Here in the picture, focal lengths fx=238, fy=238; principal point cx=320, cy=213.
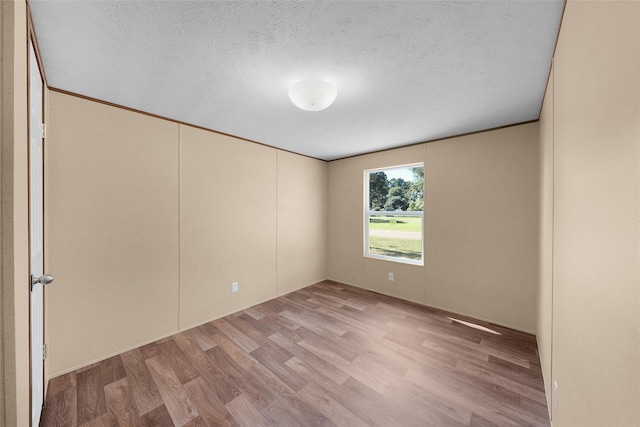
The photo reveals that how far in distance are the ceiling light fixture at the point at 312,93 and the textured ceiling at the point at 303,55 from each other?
0.07 m

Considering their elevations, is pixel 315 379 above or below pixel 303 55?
below

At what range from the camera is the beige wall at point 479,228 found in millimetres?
2518

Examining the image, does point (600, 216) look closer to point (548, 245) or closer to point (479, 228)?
point (548, 245)

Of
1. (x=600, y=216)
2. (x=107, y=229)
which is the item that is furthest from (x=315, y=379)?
(x=107, y=229)

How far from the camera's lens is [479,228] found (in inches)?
111

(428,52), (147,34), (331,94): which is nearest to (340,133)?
(331,94)

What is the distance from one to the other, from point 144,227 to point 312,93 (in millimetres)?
2024

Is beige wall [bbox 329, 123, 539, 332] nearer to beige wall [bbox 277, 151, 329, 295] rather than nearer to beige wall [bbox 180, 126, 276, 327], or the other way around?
beige wall [bbox 277, 151, 329, 295]

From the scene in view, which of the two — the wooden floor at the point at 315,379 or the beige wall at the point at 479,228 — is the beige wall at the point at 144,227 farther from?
the beige wall at the point at 479,228

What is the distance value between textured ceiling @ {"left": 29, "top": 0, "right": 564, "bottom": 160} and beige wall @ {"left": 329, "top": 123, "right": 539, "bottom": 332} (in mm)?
512

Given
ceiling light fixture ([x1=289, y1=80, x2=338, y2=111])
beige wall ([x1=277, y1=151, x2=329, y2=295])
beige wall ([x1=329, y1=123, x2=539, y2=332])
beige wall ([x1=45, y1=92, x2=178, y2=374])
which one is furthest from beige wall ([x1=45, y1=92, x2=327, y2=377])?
beige wall ([x1=329, y1=123, x2=539, y2=332])

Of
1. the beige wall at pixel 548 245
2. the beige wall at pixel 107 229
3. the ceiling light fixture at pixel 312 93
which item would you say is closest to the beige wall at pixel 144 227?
the beige wall at pixel 107 229

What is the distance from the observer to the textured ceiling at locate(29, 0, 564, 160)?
1.15 meters

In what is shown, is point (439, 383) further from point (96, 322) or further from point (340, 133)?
point (96, 322)
